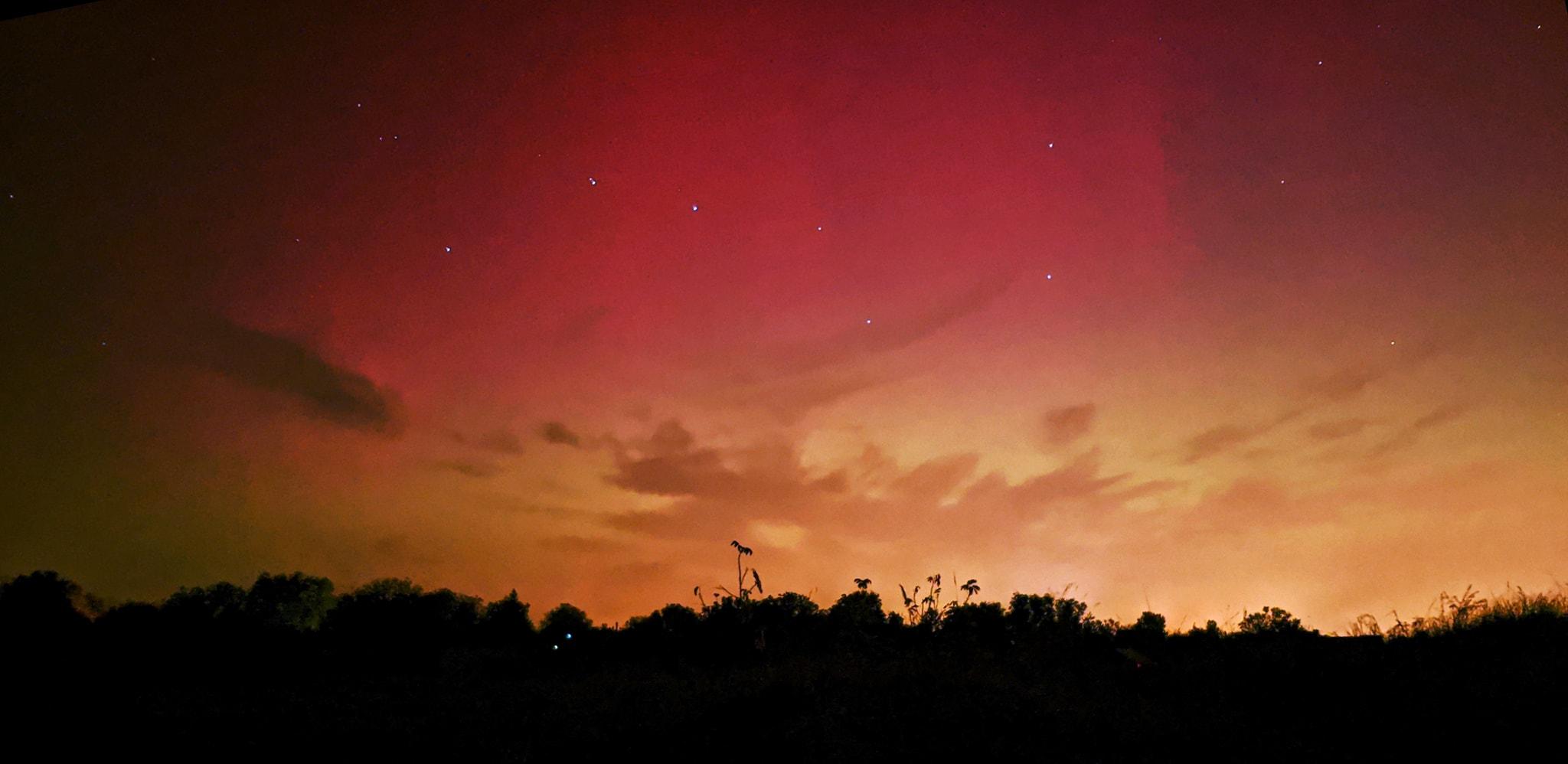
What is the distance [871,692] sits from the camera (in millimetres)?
8227

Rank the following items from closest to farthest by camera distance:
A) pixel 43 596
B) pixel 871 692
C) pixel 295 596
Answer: pixel 871 692 < pixel 43 596 < pixel 295 596

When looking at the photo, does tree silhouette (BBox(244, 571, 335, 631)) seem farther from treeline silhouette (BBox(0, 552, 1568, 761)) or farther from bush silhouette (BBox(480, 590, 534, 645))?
treeline silhouette (BBox(0, 552, 1568, 761))

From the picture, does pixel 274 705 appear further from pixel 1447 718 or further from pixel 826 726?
pixel 1447 718

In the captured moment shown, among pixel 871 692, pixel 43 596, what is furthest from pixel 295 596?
pixel 871 692

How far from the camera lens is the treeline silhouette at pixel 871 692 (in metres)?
7.03

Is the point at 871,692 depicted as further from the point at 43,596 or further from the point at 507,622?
the point at 43,596

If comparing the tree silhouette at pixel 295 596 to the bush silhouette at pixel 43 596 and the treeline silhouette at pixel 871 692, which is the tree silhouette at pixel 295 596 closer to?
the bush silhouette at pixel 43 596

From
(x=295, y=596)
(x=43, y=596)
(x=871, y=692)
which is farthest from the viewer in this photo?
(x=295, y=596)

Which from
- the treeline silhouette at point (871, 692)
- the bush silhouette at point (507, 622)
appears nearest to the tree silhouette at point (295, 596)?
the bush silhouette at point (507, 622)

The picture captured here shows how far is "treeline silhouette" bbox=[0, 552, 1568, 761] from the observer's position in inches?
277

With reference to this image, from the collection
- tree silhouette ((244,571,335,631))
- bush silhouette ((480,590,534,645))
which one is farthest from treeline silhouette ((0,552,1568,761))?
tree silhouette ((244,571,335,631))

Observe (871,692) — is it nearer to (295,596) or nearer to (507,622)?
(507,622)

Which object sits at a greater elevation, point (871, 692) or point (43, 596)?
point (43, 596)

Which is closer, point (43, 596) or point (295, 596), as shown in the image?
point (43, 596)
